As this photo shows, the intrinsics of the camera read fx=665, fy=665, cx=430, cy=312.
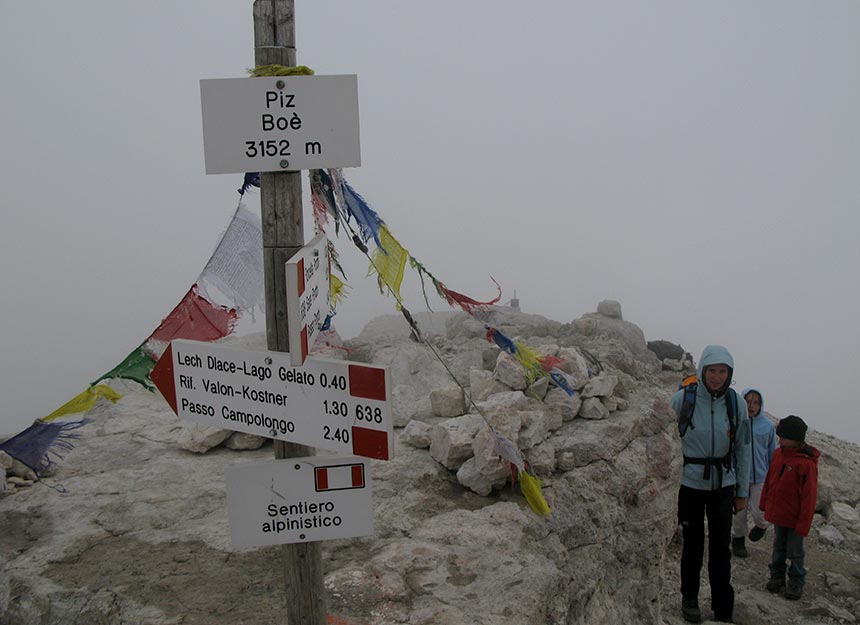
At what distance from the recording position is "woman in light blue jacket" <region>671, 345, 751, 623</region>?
4.72m

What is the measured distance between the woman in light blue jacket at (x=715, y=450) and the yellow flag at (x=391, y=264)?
2.56 metres

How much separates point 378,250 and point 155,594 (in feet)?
7.06

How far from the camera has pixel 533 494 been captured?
424cm

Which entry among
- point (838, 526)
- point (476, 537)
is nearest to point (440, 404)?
point (476, 537)

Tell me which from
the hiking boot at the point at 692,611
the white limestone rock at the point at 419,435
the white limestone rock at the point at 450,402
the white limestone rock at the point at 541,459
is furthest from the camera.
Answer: the white limestone rock at the point at 450,402

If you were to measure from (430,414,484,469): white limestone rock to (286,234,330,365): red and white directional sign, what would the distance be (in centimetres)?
238

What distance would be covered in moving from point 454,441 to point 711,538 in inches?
82.3

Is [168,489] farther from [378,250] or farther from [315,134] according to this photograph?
[315,134]

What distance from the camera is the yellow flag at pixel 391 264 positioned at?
3.42 metres

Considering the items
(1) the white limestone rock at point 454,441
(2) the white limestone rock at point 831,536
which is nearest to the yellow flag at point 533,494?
(1) the white limestone rock at point 454,441

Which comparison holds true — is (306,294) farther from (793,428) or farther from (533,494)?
(793,428)

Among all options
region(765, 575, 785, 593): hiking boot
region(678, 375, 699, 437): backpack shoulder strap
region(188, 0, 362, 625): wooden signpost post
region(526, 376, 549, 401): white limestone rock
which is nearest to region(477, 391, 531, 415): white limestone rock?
region(526, 376, 549, 401): white limestone rock

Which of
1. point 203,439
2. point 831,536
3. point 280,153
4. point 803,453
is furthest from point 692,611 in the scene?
point 280,153

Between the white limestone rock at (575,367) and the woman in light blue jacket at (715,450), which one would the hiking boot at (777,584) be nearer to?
the woman in light blue jacket at (715,450)
